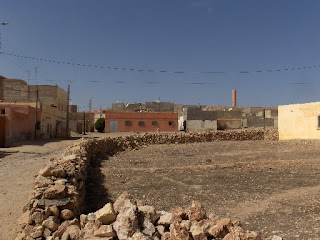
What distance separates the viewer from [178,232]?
402 centimetres

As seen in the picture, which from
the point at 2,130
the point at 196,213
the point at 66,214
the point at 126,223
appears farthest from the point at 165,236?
the point at 2,130

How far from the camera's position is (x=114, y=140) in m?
25.4

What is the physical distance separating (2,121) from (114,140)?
797 cm

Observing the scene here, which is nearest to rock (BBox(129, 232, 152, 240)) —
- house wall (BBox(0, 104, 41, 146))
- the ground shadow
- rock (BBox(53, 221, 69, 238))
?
rock (BBox(53, 221, 69, 238))

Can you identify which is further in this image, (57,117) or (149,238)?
(57,117)

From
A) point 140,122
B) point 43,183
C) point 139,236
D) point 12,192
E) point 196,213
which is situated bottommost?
point 12,192

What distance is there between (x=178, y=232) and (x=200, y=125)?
146 ft

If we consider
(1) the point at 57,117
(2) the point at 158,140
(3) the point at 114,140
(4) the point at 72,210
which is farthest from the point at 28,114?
(4) the point at 72,210

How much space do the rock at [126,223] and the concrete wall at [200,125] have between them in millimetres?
43928

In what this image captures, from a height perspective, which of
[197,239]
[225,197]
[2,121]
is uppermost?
[2,121]

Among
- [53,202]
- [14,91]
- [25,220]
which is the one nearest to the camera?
[25,220]

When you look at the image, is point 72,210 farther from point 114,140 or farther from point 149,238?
point 114,140

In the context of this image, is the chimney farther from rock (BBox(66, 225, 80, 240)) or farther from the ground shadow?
rock (BBox(66, 225, 80, 240))

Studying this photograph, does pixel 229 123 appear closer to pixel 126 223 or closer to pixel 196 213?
pixel 196 213
